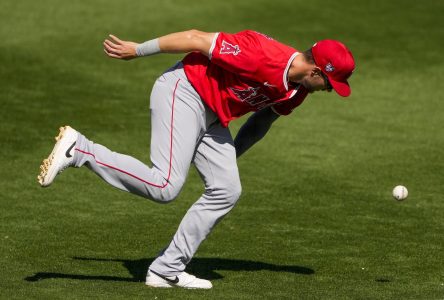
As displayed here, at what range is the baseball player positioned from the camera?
778cm

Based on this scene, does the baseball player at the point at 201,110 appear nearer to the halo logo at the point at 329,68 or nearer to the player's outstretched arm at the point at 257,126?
the halo logo at the point at 329,68

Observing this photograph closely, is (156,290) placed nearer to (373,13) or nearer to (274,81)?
(274,81)

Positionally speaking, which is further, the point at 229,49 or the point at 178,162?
the point at 178,162

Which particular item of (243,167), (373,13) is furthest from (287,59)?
(373,13)

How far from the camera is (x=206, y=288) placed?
26.5ft

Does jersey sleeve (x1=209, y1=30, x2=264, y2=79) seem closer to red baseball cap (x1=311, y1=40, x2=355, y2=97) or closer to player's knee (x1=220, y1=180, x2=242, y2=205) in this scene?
red baseball cap (x1=311, y1=40, x2=355, y2=97)

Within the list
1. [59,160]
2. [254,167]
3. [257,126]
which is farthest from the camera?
[254,167]

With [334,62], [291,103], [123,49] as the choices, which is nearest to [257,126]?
[291,103]

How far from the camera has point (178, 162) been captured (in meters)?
7.92

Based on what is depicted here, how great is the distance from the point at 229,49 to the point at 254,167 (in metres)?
5.30

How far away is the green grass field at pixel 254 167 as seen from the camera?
8664mm

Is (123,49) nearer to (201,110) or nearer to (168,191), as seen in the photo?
(201,110)

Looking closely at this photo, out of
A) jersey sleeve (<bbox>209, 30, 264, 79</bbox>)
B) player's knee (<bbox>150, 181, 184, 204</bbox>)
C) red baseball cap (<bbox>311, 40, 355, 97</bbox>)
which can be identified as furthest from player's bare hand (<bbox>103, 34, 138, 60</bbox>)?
red baseball cap (<bbox>311, 40, 355, 97</bbox>)

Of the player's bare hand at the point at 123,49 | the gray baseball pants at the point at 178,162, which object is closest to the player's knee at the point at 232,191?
the gray baseball pants at the point at 178,162
